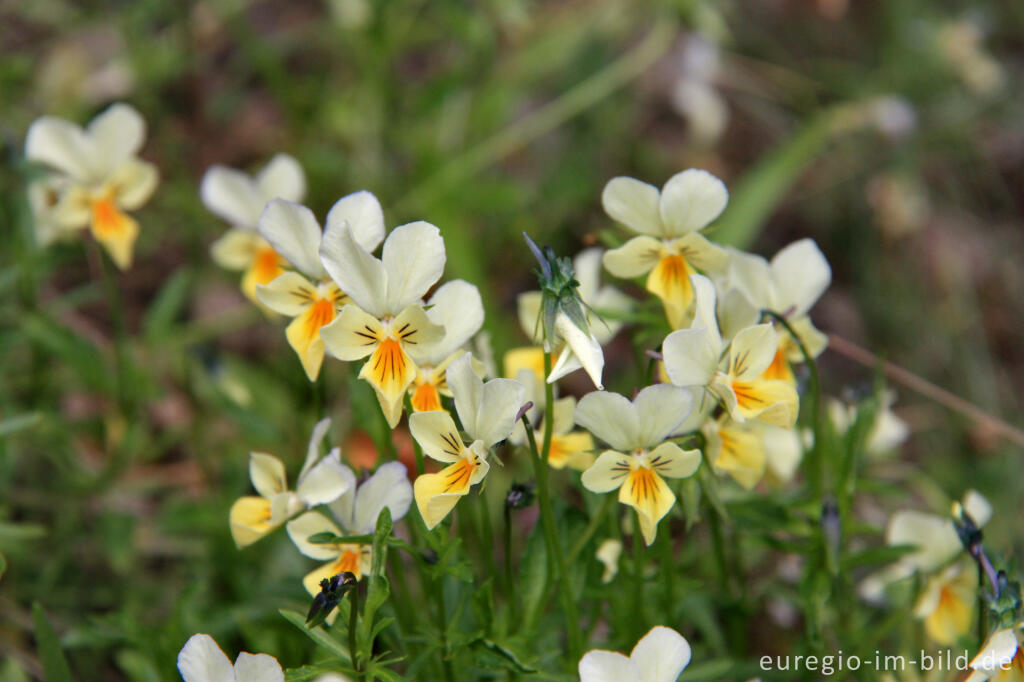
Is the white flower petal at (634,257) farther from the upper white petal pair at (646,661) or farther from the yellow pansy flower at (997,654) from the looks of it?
the yellow pansy flower at (997,654)

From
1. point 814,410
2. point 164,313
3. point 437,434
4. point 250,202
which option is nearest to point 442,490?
point 437,434

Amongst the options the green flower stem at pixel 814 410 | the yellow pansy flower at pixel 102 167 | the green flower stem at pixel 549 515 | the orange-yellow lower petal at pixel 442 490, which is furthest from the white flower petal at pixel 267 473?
the green flower stem at pixel 814 410

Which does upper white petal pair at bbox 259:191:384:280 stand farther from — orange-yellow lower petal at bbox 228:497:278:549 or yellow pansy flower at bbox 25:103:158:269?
yellow pansy flower at bbox 25:103:158:269

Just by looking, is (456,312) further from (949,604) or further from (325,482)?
(949,604)

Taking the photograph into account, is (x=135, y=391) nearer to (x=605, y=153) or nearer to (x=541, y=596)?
(x=541, y=596)

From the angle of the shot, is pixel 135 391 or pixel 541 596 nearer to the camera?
pixel 541 596

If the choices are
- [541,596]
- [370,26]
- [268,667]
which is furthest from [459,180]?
[268,667]
